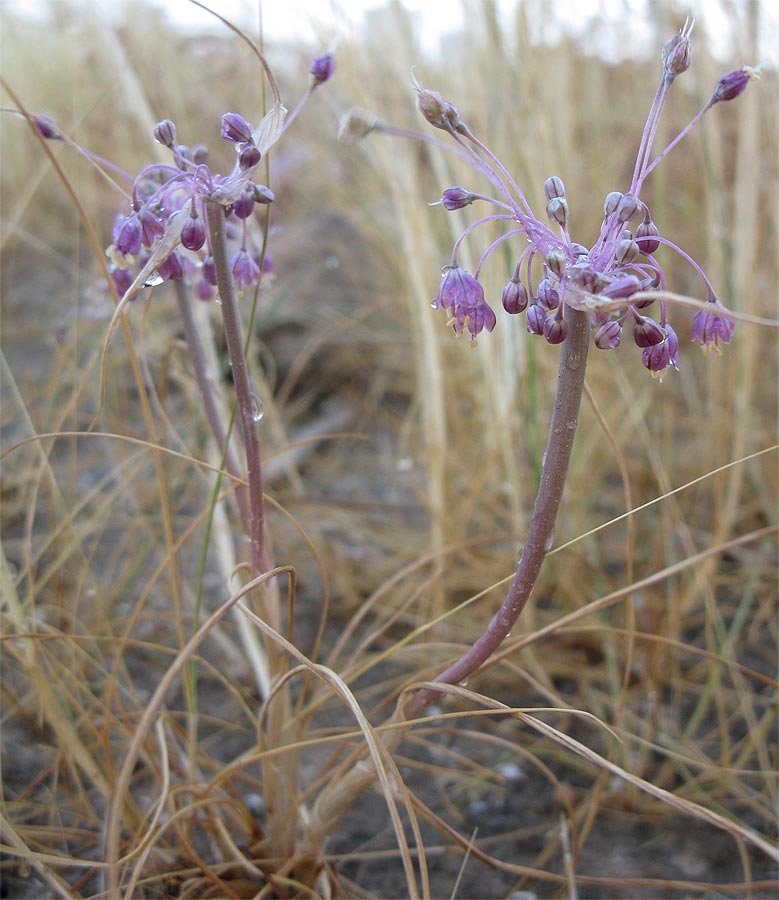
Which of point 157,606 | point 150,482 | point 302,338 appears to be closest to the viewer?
point 157,606

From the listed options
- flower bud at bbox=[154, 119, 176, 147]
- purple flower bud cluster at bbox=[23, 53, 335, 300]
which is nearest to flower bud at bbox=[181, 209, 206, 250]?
purple flower bud cluster at bbox=[23, 53, 335, 300]

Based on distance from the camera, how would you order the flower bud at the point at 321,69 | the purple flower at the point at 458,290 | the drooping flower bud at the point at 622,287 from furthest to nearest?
1. the flower bud at the point at 321,69
2. the purple flower at the point at 458,290
3. the drooping flower bud at the point at 622,287

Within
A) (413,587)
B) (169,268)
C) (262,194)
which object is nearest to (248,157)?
(262,194)

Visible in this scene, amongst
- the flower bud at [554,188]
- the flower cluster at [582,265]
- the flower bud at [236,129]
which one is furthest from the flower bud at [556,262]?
the flower bud at [236,129]

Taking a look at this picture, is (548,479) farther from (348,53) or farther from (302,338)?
(302,338)

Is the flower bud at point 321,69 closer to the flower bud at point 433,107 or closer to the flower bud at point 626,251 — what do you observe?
the flower bud at point 433,107

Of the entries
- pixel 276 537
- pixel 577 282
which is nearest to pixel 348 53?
pixel 276 537

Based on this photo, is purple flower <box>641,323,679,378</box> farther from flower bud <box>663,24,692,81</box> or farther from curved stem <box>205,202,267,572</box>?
curved stem <box>205,202,267,572</box>
